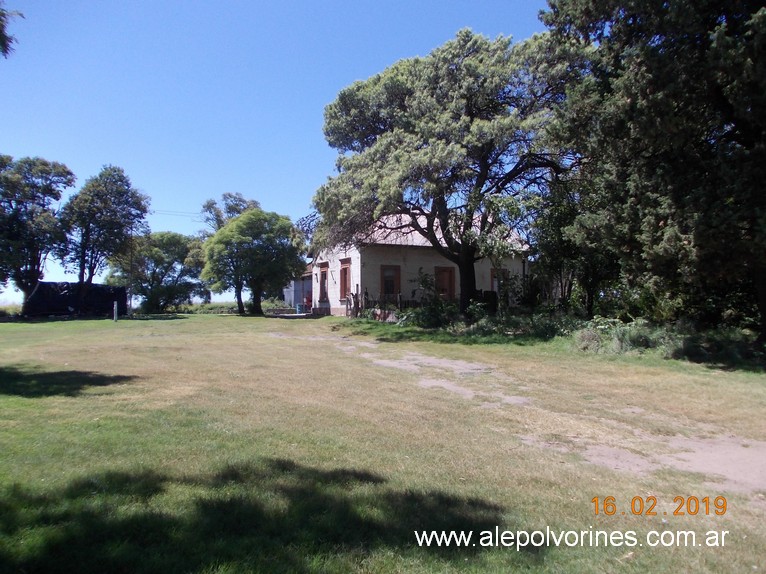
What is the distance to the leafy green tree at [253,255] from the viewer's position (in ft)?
118

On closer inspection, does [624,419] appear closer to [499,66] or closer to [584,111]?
[584,111]

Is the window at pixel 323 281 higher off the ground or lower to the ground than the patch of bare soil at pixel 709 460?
higher

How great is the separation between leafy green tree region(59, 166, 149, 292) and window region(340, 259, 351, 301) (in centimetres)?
1855

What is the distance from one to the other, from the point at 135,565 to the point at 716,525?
4031 millimetres

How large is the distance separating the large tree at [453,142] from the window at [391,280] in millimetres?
7919

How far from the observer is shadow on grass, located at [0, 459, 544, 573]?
295cm

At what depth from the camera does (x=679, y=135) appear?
11.4 metres

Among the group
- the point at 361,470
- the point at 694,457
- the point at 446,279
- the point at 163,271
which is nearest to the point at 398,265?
the point at 446,279

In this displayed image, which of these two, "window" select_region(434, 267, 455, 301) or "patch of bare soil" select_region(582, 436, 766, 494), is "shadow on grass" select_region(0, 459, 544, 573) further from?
"window" select_region(434, 267, 455, 301)

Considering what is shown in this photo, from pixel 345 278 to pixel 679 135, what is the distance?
23.3 m

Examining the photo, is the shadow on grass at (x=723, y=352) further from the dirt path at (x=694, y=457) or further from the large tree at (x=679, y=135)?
the dirt path at (x=694, y=457)

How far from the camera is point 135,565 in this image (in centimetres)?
288

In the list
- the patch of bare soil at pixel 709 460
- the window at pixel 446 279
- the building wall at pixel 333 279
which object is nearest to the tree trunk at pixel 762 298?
the patch of bare soil at pixel 709 460

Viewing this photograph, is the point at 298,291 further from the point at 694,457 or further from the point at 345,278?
the point at 694,457
